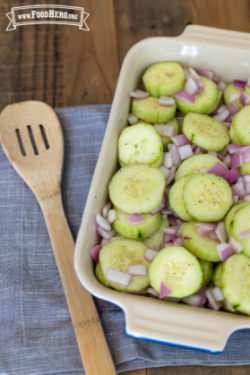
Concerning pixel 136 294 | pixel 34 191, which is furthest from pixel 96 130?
pixel 136 294

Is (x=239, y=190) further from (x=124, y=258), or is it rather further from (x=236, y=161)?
(x=124, y=258)

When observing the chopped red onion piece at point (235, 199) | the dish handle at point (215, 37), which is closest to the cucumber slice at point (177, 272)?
the chopped red onion piece at point (235, 199)

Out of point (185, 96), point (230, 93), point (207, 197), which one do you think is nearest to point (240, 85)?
point (230, 93)

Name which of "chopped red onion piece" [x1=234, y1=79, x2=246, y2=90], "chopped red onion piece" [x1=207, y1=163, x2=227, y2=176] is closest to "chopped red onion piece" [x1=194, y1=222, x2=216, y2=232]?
"chopped red onion piece" [x1=207, y1=163, x2=227, y2=176]

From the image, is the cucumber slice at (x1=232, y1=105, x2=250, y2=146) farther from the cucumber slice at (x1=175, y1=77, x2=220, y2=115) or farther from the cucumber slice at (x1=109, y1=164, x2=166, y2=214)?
the cucumber slice at (x1=109, y1=164, x2=166, y2=214)

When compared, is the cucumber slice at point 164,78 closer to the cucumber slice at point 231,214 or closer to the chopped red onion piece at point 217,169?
the chopped red onion piece at point 217,169

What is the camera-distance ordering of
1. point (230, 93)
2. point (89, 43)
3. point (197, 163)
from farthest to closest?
point (89, 43) < point (230, 93) < point (197, 163)

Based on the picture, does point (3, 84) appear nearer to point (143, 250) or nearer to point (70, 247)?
point (70, 247)
